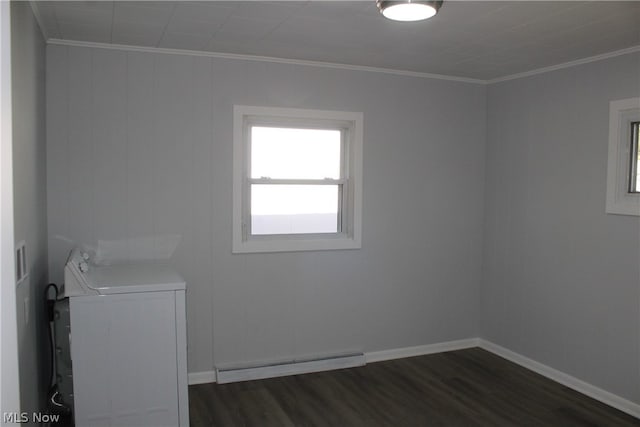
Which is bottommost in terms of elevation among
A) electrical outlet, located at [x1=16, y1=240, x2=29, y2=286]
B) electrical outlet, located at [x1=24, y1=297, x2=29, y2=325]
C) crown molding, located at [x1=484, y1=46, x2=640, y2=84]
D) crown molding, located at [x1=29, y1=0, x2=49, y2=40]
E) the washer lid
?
electrical outlet, located at [x1=24, y1=297, x2=29, y2=325]

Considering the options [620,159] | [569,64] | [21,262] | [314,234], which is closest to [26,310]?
[21,262]

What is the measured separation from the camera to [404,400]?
3764 mm

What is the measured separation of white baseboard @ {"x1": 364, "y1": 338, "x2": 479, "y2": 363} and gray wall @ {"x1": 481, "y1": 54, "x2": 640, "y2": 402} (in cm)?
21

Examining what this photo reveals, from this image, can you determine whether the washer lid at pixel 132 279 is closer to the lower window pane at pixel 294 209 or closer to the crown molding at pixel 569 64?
the lower window pane at pixel 294 209

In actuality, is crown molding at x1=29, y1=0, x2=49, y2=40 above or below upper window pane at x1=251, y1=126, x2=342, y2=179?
above

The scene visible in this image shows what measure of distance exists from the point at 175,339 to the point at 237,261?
1132 mm

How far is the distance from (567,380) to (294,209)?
247cm

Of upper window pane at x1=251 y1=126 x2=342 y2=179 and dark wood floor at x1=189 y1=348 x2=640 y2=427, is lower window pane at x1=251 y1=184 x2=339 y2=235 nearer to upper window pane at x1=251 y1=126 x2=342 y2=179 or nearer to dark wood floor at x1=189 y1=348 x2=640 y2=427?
upper window pane at x1=251 y1=126 x2=342 y2=179

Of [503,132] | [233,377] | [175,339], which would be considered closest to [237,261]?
[233,377]

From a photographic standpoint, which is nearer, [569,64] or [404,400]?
[404,400]

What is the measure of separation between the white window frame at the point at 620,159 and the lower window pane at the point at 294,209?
2036mm

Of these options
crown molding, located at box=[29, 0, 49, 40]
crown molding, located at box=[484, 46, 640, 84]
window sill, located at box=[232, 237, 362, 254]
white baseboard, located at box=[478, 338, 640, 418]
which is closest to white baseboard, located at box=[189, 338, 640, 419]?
white baseboard, located at box=[478, 338, 640, 418]

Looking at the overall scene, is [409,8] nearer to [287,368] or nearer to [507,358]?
[287,368]

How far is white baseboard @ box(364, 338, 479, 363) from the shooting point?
455 centimetres
